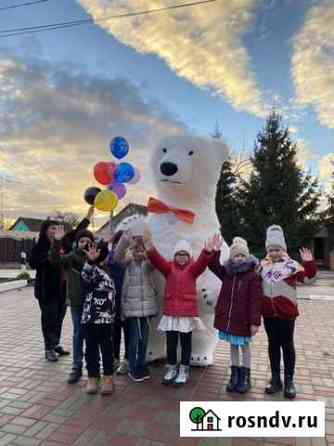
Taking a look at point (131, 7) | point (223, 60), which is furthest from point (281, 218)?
point (131, 7)

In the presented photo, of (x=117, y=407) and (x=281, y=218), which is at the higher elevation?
(x=281, y=218)

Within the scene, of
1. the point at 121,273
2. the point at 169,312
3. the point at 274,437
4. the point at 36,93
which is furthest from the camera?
the point at 36,93

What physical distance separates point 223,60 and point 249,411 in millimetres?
5936

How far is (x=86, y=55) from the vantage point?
6.34 meters

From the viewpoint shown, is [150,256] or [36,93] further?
[36,93]

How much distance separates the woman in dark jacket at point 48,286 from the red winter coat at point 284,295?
94.3 inches

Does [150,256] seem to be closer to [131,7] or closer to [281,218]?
[131,7]

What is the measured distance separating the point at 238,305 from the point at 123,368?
1.51m

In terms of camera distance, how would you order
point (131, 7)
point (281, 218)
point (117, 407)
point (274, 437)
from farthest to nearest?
point (281, 218) → point (131, 7) → point (117, 407) → point (274, 437)

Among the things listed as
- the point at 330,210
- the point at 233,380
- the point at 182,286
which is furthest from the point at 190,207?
the point at 330,210

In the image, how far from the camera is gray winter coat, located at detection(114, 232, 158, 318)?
374 cm

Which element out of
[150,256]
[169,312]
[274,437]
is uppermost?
[150,256]

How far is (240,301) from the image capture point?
3.49 m

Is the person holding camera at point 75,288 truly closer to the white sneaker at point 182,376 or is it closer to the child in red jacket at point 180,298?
the child in red jacket at point 180,298
